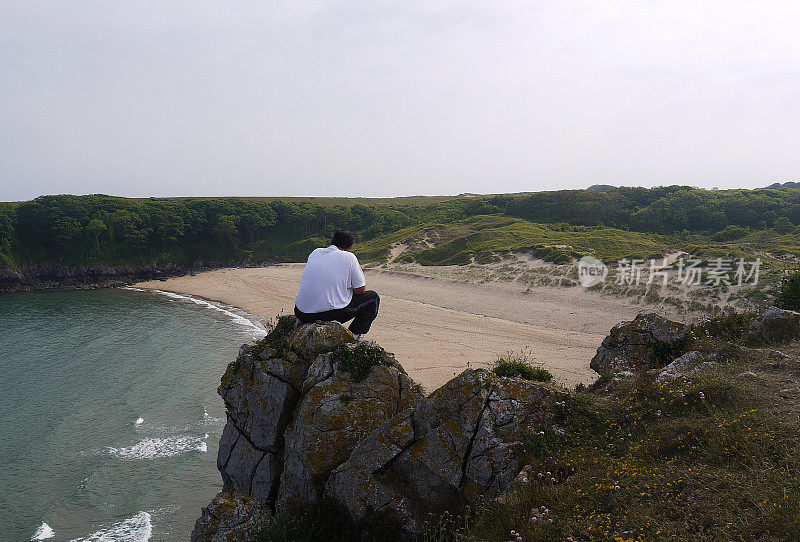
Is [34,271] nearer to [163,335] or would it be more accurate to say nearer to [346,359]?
[163,335]

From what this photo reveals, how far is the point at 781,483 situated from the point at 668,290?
30.4m

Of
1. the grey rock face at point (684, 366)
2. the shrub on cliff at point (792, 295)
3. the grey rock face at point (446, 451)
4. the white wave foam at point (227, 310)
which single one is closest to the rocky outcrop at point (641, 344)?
the grey rock face at point (684, 366)

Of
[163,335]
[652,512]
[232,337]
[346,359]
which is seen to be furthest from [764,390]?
[163,335]

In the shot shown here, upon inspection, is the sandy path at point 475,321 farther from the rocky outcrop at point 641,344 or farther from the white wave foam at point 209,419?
the white wave foam at point 209,419

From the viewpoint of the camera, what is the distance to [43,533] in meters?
13.6

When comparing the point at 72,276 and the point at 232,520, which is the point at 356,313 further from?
the point at 72,276

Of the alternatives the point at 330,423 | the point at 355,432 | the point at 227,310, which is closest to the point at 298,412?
the point at 330,423

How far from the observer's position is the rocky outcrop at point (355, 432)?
6.27 meters

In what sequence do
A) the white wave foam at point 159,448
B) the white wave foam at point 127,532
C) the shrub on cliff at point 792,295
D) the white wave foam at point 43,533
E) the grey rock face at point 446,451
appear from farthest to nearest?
the white wave foam at point 159,448, the white wave foam at point 43,533, the white wave foam at point 127,532, the shrub on cliff at point 792,295, the grey rock face at point 446,451

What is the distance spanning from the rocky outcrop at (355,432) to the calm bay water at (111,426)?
7.29 meters

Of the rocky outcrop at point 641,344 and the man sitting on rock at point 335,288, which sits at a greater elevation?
the man sitting on rock at point 335,288

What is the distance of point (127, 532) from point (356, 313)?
11137 millimetres

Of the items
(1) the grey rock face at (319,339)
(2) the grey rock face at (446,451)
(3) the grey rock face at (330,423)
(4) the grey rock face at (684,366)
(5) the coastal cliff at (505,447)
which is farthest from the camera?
(1) the grey rock face at (319,339)

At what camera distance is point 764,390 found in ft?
20.9
